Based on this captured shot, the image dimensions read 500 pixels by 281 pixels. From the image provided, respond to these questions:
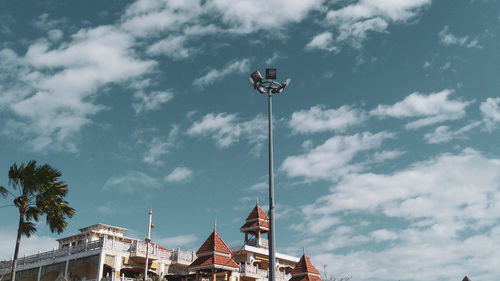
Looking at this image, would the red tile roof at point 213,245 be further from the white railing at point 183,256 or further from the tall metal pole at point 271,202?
the tall metal pole at point 271,202

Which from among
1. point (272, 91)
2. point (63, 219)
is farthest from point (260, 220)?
point (272, 91)

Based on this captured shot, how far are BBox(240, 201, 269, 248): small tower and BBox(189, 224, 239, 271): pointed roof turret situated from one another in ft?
38.1

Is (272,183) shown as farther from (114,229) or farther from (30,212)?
(114,229)

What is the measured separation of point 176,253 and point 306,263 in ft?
36.4

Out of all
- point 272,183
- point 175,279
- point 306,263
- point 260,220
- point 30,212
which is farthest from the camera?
point 260,220

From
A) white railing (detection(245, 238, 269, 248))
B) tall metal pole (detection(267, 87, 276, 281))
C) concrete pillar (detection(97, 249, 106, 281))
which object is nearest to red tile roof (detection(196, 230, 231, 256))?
concrete pillar (detection(97, 249, 106, 281))

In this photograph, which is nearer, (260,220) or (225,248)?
(225,248)

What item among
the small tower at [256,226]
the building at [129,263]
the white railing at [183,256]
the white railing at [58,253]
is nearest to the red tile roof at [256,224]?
the small tower at [256,226]

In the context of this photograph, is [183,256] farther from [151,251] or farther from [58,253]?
[58,253]

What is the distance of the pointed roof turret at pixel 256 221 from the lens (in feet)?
169

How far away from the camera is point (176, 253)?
137 feet

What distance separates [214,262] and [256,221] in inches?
589

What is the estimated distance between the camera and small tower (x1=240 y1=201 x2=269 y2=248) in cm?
5125

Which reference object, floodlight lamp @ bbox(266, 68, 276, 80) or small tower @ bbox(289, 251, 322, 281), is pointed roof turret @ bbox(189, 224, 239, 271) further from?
floodlight lamp @ bbox(266, 68, 276, 80)
